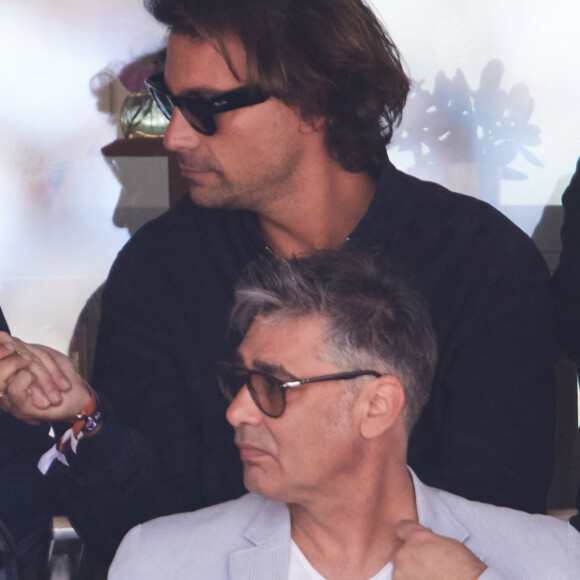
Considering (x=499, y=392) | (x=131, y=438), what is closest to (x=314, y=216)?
(x=499, y=392)

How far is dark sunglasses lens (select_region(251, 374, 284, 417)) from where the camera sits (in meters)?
1.74

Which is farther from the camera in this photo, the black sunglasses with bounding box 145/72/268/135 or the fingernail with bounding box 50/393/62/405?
the black sunglasses with bounding box 145/72/268/135

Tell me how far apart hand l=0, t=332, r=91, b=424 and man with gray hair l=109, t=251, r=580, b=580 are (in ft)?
0.92

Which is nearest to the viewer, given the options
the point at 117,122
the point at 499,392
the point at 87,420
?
the point at 87,420

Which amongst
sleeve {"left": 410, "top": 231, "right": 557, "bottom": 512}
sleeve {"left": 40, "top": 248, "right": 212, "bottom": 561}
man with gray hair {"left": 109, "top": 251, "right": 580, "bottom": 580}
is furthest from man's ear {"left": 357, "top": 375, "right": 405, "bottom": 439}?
sleeve {"left": 40, "top": 248, "right": 212, "bottom": 561}

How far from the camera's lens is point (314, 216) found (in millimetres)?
2416

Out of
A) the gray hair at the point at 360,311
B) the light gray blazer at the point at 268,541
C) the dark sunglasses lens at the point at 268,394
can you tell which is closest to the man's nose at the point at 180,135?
the gray hair at the point at 360,311

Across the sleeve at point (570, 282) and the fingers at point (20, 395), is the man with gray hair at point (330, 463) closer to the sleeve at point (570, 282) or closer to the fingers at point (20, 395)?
the fingers at point (20, 395)

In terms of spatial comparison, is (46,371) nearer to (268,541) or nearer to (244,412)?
(244,412)

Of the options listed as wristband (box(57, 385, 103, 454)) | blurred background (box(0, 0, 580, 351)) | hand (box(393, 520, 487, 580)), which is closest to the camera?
hand (box(393, 520, 487, 580))

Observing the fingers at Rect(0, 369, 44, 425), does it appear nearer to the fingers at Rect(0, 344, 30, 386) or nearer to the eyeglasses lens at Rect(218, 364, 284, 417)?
the fingers at Rect(0, 344, 30, 386)

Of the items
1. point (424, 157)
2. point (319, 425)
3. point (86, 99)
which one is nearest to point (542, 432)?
point (319, 425)

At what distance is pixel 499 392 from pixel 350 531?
597mm

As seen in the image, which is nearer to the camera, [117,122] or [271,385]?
[271,385]
